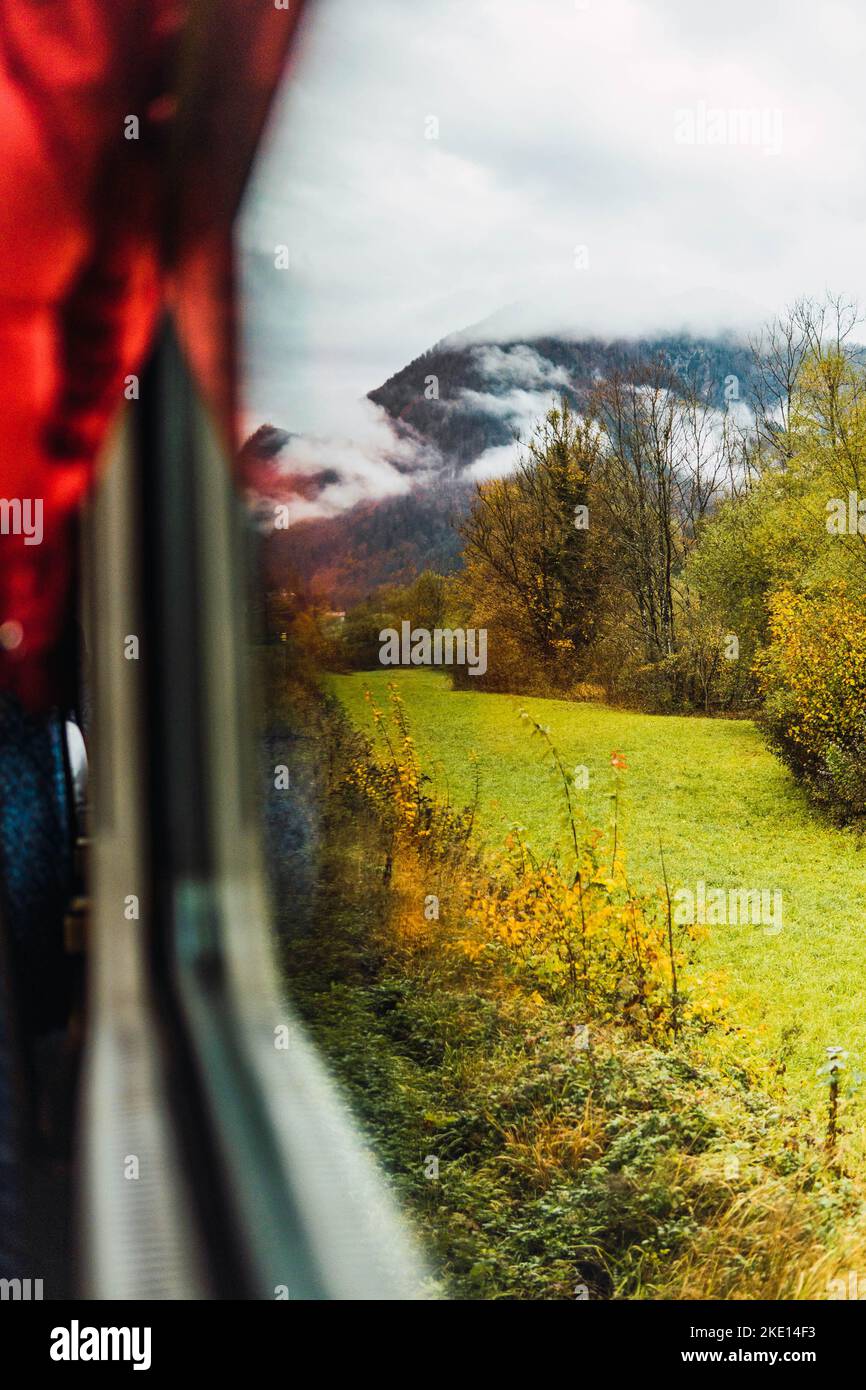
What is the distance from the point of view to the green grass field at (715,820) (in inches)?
83.7

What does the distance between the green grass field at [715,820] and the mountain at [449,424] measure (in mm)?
287

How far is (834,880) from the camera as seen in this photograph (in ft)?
7.07

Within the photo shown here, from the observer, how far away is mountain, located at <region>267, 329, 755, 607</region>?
7.78 feet

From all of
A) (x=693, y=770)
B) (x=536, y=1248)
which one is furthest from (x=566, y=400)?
(x=536, y=1248)

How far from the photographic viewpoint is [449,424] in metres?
2.59

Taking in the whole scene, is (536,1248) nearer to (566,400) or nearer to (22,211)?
(566,400)

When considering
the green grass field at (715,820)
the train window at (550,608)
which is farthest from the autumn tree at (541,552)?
the green grass field at (715,820)

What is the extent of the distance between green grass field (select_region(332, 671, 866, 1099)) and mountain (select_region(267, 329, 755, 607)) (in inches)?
11.3

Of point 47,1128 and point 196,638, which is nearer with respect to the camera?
point 47,1128

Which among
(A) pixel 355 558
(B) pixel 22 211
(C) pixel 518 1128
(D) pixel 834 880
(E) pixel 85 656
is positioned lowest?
(C) pixel 518 1128

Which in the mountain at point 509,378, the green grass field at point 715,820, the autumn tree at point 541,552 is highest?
the mountain at point 509,378

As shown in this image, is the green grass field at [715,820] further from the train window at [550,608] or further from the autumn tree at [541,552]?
the autumn tree at [541,552]
